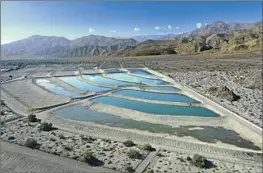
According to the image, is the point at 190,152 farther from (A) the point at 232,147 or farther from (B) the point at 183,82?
(B) the point at 183,82

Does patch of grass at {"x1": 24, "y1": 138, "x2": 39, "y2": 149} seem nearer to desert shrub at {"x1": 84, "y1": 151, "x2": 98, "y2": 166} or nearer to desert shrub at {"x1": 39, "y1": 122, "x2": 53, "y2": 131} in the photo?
desert shrub at {"x1": 39, "y1": 122, "x2": 53, "y2": 131}

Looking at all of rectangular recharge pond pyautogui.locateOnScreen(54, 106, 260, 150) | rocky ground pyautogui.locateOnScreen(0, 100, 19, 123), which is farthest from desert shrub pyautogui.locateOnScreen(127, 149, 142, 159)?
rocky ground pyautogui.locateOnScreen(0, 100, 19, 123)

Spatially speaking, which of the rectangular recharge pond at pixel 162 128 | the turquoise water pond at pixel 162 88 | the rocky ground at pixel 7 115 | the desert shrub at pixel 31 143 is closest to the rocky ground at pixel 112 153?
the desert shrub at pixel 31 143

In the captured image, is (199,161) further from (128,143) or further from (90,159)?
(90,159)

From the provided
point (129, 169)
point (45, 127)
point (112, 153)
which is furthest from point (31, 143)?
point (129, 169)

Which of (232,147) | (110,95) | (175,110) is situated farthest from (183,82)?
(232,147)

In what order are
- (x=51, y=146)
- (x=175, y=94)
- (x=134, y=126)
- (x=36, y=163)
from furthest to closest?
(x=175, y=94)
(x=134, y=126)
(x=51, y=146)
(x=36, y=163)

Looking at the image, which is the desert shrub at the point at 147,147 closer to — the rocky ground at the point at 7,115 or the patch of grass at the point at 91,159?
the patch of grass at the point at 91,159
